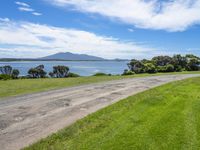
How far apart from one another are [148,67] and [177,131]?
4348 cm

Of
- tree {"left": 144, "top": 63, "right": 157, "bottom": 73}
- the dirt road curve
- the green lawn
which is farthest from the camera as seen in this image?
tree {"left": 144, "top": 63, "right": 157, "bottom": 73}

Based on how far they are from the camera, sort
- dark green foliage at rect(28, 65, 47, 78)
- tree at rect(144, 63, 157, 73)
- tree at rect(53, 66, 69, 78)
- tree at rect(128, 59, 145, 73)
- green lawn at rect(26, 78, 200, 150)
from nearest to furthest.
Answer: green lawn at rect(26, 78, 200, 150) < dark green foliage at rect(28, 65, 47, 78) < tree at rect(53, 66, 69, 78) < tree at rect(144, 63, 157, 73) < tree at rect(128, 59, 145, 73)

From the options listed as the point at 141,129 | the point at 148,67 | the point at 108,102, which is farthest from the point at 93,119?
the point at 148,67

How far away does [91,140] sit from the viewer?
8195mm

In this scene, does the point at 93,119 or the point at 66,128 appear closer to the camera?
the point at 66,128

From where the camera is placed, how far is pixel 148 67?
2036 inches

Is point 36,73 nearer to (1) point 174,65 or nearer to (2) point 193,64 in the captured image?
(1) point 174,65

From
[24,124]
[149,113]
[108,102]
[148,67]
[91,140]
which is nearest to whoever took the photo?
[91,140]

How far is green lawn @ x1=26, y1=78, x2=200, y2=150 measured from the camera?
7.77 m

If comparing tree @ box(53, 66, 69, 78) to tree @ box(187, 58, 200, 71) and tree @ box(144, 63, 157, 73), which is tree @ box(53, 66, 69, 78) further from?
tree @ box(187, 58, 200, 71)

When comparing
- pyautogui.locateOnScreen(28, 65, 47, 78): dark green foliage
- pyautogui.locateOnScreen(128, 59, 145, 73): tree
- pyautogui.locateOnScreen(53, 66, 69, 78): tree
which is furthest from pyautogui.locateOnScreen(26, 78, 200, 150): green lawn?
pyautogui.locateOnScreen(128, 59, 145, 73): tree

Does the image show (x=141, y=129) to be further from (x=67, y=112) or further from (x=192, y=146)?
(x=67, y=112)

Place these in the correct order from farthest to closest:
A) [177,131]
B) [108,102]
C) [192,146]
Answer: [108,102] → [177,131] → [192,146]

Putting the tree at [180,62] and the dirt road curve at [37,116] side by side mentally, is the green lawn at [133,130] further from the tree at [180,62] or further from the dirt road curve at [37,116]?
the tree at [180,62]
